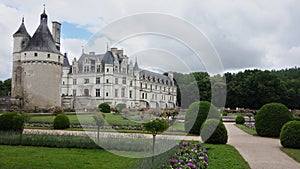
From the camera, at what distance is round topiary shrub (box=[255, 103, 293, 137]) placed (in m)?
13.8

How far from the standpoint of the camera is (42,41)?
1278 inches

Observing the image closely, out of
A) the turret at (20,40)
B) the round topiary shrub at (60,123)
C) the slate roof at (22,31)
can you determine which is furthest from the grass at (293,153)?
the slate roof at (22,31)

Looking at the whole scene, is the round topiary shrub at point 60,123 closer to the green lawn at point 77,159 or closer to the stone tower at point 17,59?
the green lawn at point 77,159

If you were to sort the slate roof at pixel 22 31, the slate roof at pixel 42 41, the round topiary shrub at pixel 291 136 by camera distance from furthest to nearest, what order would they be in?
1. the slate roof at pixel 22 31
2. the slate roof at pixel 42 41
3. the round topiary shrub at pixel 291 136

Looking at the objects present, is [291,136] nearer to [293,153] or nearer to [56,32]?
[293,153]

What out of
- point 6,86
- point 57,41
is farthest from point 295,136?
point 6,86

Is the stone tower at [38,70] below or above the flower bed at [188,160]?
above

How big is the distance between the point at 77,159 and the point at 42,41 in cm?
2785

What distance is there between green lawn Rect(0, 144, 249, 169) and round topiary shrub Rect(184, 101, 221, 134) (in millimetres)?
5015

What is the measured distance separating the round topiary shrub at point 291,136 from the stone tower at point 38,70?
2643cm

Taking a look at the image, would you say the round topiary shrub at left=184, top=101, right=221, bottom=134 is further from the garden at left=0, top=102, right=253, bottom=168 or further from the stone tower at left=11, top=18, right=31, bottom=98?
the stone tower at left=11, top=18, right=31, bottom=98

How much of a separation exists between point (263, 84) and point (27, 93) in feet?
112

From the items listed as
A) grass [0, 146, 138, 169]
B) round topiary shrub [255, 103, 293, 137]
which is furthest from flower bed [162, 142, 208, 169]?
round topiary shrub [255, 103, 293, 137]

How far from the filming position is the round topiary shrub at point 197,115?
1420 centimetres
